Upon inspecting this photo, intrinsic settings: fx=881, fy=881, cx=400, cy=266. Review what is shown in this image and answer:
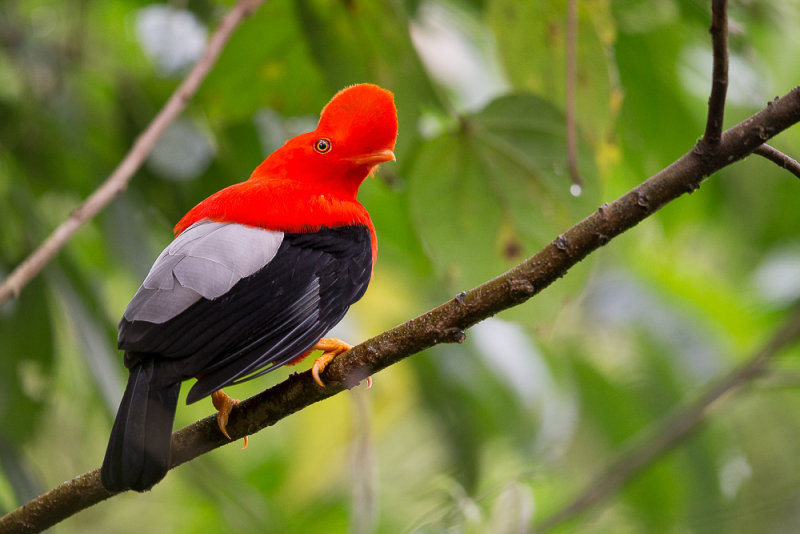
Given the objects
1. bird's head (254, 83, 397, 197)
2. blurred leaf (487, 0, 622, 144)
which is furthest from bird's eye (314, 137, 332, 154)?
blurred leaf (487, 0, 622, 144)

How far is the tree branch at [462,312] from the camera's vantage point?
1.46 meters

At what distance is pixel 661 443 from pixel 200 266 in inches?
63.1

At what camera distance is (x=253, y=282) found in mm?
1796

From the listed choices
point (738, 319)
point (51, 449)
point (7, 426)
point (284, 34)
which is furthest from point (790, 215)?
point (51, 449)

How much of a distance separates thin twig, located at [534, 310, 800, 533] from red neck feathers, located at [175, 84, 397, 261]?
3.13 ft

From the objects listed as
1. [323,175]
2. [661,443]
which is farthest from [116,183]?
[661,443]

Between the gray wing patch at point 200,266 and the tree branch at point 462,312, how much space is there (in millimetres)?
247

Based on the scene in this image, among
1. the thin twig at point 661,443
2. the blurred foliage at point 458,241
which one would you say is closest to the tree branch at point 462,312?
the blurred foliage at point 458,241

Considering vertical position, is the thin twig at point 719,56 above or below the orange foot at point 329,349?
above

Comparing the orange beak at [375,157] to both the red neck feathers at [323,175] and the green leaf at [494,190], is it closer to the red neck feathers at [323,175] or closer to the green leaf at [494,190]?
the red neck feathers at [323,175]

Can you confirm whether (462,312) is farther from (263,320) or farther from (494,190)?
(494,190)

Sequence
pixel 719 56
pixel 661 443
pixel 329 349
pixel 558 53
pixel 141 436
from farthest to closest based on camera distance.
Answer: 1. pixel 558 53
2. pixel 661 443
3. pixel 329 349
4. pixel 141 436
5. pixel 719 56

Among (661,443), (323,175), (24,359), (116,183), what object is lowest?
(661,443)

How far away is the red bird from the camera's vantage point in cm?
158
